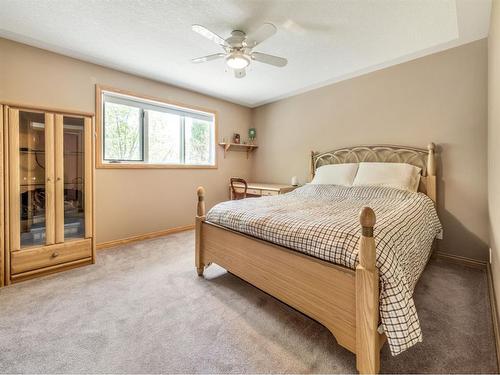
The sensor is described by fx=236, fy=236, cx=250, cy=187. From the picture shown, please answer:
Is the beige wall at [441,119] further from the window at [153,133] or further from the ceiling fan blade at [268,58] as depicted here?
the window at [153,133]

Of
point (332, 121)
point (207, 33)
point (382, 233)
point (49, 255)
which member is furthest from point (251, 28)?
point (49, 255)

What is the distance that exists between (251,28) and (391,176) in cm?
207

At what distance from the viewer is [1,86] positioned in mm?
2293

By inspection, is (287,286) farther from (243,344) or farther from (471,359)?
(471,359)

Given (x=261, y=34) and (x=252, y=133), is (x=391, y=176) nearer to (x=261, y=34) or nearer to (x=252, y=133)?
(x=261, y=34)

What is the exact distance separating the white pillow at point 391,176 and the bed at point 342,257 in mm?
187

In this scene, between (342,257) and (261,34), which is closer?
(342,257)

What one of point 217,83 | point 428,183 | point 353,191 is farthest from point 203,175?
point 428,183

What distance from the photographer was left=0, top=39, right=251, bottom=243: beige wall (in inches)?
95.0

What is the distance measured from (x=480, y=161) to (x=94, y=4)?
375cm

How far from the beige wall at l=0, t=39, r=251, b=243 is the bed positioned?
5.05ft

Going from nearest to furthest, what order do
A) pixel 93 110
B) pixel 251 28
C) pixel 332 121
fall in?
pixel 251 28
pixel 93 110
pixel 332 121

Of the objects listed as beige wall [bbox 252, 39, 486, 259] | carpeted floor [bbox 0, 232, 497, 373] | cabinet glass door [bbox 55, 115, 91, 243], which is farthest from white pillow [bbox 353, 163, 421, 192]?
cabinet glass door [bbox 55, 115, 91, 243]

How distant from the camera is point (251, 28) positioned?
6.97 ft
